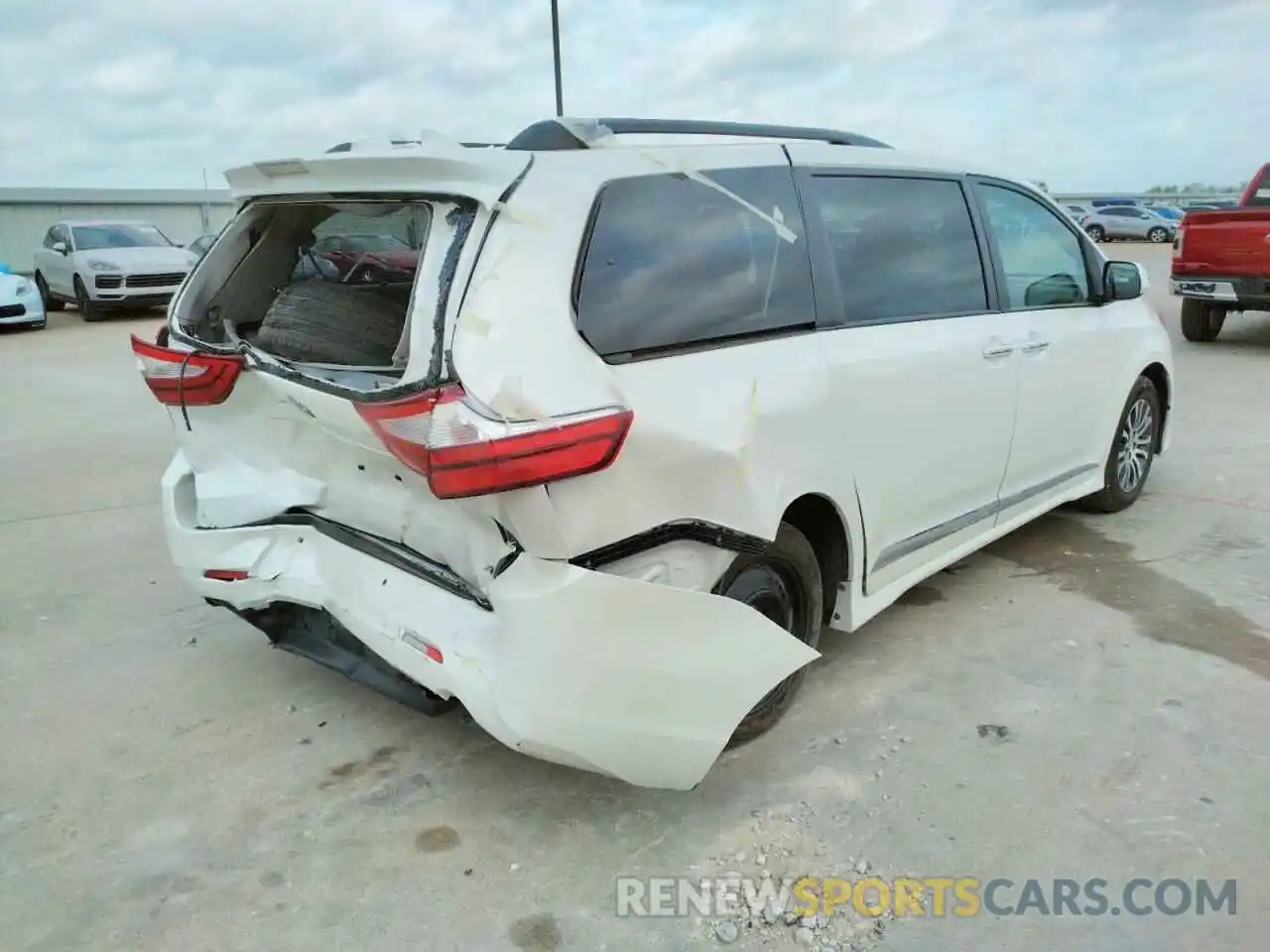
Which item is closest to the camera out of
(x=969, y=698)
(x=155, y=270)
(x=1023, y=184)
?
(x=969, y=698)

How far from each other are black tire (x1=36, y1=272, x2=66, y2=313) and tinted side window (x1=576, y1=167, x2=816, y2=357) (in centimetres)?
1902

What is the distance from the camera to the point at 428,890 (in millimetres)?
2582

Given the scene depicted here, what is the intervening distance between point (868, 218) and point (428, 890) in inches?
101

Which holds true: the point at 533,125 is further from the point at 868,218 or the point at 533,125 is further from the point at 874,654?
the point at 874,654

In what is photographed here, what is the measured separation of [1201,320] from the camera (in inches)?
457

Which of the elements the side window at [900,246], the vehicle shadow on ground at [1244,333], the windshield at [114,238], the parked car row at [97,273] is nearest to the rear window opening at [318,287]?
the side window at [900,246]

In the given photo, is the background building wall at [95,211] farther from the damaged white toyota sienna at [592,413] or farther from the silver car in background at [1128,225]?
the silver car in background at [1128,225]

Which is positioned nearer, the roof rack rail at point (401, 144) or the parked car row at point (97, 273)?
the roof rack rail at point (401, 144)

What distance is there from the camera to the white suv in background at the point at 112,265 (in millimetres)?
16406

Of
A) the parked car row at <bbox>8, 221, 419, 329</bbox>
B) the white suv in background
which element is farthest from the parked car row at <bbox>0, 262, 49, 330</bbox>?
the white suv in background

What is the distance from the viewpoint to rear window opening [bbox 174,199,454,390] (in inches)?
116

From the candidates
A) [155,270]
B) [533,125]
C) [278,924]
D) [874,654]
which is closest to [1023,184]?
[874,654]

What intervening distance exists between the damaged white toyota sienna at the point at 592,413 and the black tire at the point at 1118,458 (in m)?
1.41

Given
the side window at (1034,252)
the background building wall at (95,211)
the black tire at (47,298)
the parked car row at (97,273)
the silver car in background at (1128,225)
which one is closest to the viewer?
the side window at (1034,252)
